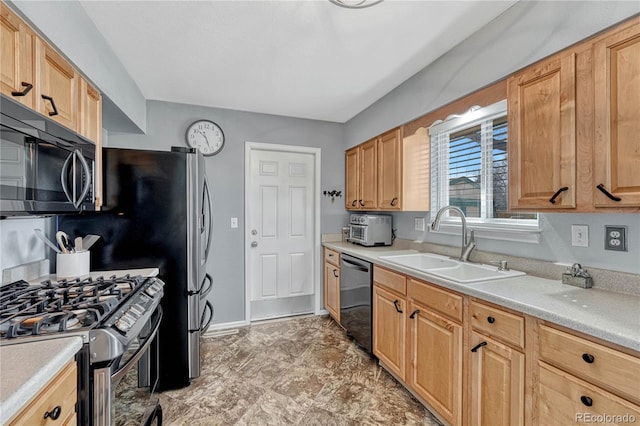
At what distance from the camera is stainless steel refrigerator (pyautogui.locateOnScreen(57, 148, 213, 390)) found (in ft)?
→ 6.63

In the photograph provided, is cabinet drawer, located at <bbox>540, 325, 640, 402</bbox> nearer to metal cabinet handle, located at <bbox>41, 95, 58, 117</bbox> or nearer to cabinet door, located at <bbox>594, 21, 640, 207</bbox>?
cabinet door, located at <bbox>594, 21, 640, 207</bbox>

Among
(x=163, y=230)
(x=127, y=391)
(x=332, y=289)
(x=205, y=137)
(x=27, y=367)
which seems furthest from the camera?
(x=332, y=289)

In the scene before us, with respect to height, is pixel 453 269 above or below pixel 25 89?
below

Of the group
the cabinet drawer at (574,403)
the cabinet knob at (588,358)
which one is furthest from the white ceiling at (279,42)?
the cabinet drawer at (574,403)

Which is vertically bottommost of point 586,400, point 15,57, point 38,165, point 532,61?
point 586,400

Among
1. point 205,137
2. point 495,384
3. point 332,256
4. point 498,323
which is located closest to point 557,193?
point 498,323

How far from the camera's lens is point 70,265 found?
5.63 feet

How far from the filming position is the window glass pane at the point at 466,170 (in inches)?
87.6

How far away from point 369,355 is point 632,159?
7.22ft

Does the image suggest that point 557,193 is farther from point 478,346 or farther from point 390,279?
point 390,279

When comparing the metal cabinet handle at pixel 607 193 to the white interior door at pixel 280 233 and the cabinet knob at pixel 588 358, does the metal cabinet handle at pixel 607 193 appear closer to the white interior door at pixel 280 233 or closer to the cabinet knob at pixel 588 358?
the cabinet knob at pixel 588 358

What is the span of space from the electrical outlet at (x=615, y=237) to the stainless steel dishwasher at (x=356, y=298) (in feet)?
4.74

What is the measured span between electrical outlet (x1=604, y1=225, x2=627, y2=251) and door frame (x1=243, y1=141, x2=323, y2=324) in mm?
2615

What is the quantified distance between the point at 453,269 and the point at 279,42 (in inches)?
77.1
